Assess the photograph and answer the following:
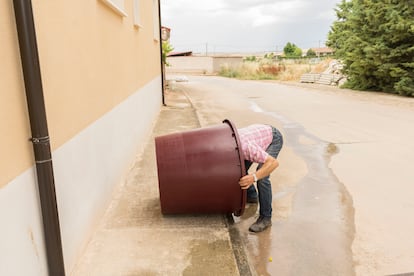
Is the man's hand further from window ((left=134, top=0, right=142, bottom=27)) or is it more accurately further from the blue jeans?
window ((left=134, top=0, right=142, bottom=27))

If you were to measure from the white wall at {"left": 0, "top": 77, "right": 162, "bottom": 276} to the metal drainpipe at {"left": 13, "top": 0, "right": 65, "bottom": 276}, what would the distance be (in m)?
0.05

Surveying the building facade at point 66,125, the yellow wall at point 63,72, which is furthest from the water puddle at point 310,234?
the yellow wall at point 63,72

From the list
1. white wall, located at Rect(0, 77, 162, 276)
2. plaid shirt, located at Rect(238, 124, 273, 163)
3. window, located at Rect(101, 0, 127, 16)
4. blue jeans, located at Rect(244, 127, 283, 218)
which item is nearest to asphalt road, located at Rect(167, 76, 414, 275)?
blue jeans, located at Rect(244, 127, 283, 218)

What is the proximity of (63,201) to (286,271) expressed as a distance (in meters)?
1.90

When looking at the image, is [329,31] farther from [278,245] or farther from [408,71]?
[278,245]

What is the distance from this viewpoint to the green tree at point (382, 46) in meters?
14.0

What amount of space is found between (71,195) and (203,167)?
3.83ft

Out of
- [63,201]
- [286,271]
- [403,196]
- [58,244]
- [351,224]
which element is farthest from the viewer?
[403,196]

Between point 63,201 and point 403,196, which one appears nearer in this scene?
point 63,201

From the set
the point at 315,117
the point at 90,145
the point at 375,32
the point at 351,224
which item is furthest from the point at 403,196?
the point at 375,32

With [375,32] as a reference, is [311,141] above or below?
below

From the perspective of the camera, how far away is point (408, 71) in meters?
14.7

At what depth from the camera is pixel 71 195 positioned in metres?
2.81

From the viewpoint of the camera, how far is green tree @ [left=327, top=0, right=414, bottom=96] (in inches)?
553
